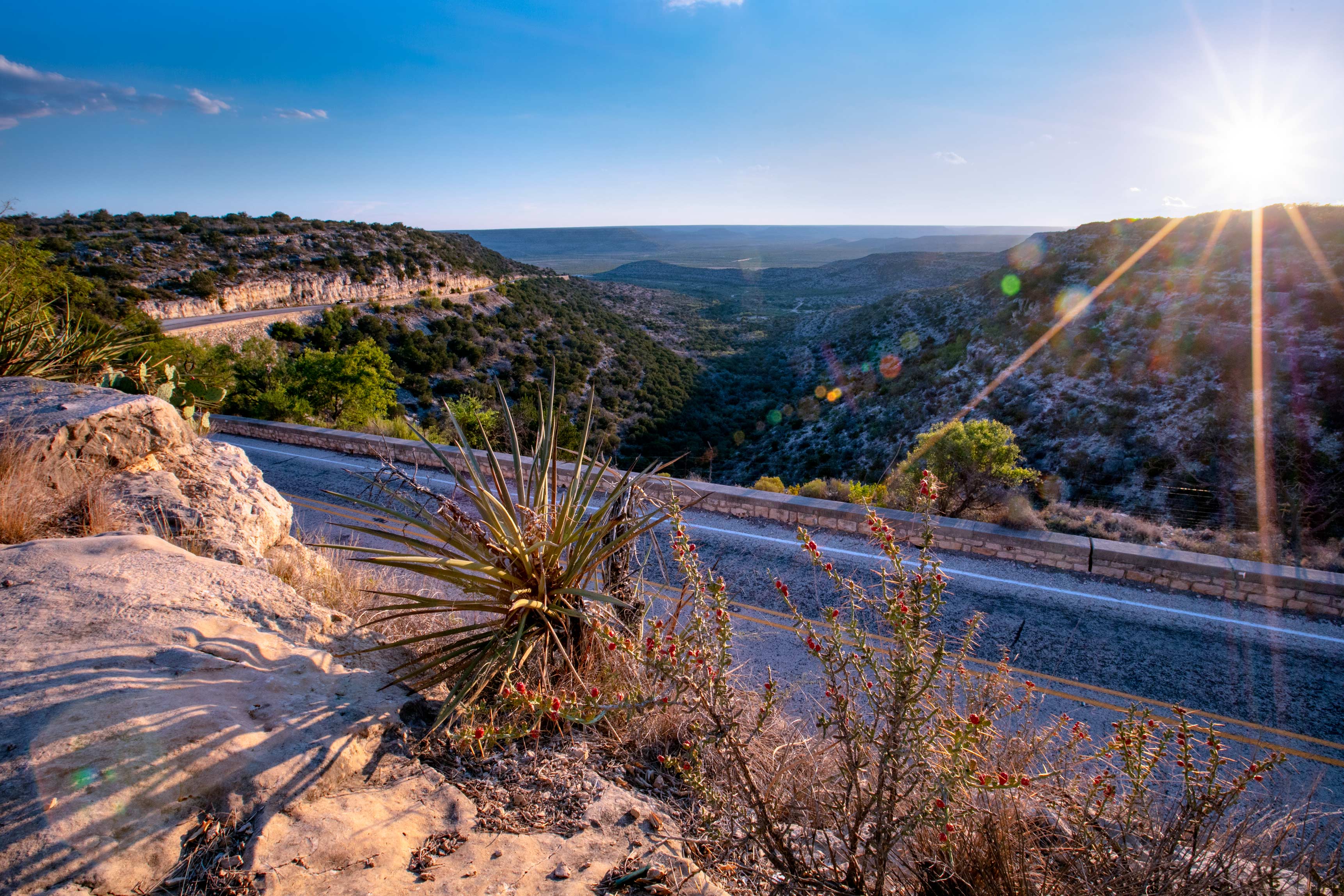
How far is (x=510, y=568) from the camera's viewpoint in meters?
3.49

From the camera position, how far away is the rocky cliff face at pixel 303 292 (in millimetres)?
31000

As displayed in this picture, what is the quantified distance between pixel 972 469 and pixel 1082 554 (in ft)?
9.69

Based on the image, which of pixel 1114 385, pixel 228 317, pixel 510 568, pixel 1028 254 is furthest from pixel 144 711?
pixel 1028 254

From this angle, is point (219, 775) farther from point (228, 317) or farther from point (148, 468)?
point (228, 317)

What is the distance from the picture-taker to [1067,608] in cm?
578

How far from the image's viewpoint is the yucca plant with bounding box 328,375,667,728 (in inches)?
121

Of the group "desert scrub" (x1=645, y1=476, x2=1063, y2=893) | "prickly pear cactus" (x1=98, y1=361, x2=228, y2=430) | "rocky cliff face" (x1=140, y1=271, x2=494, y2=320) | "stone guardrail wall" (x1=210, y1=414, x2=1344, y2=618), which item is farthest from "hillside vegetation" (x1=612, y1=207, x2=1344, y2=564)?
"rocky cliff face" (x1=140, y1=271, x2=494, y2=320)

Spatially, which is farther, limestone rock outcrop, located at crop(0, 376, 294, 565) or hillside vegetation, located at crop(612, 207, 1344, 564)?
hillside vegetation, located at crop(612, 207, 1344, 564)

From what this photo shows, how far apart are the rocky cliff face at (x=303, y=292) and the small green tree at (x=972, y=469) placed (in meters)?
33.6

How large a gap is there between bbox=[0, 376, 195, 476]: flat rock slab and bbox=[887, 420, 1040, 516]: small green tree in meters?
8.83

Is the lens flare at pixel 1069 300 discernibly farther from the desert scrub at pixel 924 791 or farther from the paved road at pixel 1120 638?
the desert scrub at pixel 924 791

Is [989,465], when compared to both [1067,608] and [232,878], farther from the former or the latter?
[232,878]

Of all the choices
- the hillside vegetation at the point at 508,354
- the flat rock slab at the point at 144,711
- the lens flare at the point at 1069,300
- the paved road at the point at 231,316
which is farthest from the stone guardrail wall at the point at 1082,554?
the lens flare at the point at 1069,300

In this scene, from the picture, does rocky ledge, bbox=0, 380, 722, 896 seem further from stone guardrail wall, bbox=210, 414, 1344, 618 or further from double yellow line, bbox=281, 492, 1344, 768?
stone guardrail wall, bbox=210, 414, 1344, 618
